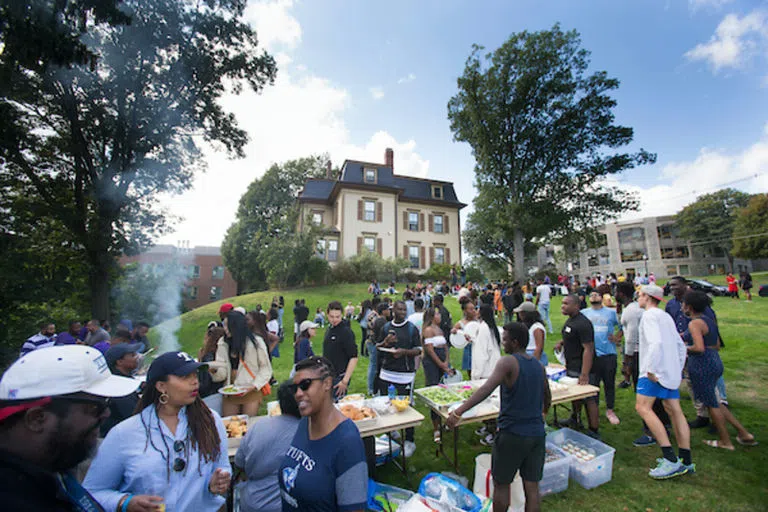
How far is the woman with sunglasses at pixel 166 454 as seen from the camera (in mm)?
1802

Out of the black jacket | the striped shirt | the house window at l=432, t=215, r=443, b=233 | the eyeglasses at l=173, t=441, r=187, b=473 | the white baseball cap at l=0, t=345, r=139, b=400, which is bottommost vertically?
the striped shirt

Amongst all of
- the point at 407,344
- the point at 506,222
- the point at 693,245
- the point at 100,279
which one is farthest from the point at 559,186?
the point at 693,245

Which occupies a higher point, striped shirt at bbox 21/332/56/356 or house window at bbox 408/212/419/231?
house window at bbox 408/212/419/231

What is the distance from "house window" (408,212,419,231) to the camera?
101ft

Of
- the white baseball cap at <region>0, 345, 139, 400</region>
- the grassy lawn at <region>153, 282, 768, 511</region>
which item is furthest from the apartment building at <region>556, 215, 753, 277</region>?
the white baseball cap at <region>0, 345, 139, 400</region>

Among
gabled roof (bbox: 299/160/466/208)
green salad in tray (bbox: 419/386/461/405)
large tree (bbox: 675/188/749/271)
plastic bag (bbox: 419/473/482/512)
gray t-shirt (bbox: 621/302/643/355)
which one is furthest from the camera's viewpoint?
large tree (bbox: 675/188/749/271)

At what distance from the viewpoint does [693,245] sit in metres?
46.6

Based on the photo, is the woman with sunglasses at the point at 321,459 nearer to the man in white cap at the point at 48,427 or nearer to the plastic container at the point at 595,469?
the man in white cap at the point at 48,427

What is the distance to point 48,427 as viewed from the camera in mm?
1261

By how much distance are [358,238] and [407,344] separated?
77.3ft

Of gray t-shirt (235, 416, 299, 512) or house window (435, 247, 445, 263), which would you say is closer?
gray t-shirt (235, 416, 299, 512)

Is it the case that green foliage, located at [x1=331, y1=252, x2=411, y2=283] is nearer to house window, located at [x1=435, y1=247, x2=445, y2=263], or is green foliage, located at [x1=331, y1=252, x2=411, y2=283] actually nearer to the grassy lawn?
house window, located at [x1=435, y1=247, x2=445, y2=263]

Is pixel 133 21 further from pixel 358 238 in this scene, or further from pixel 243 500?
pixel 358 238

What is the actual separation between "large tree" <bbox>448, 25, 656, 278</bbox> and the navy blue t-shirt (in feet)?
70.0
